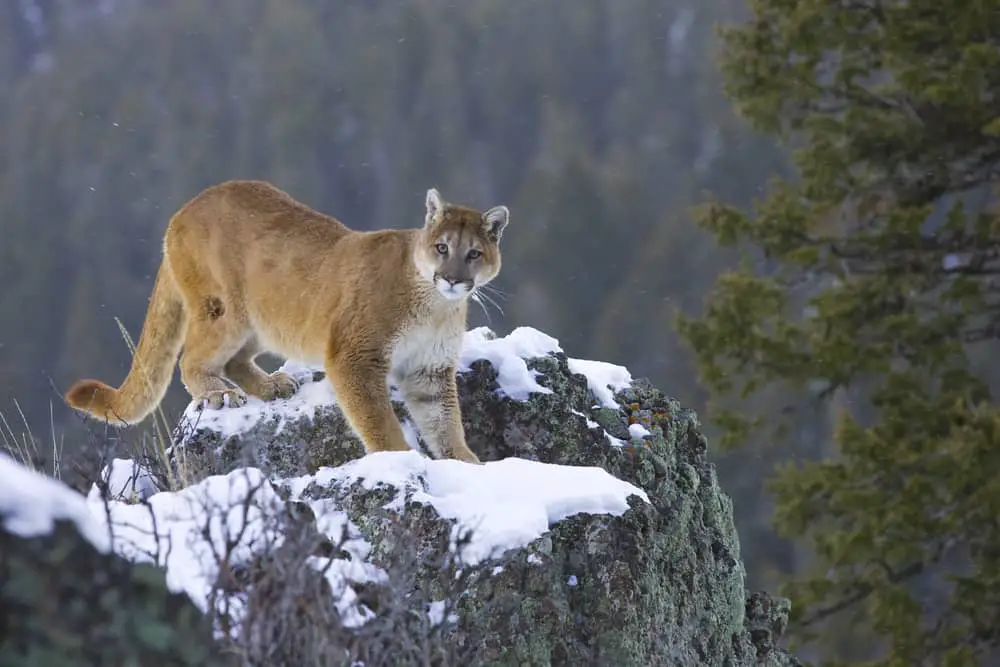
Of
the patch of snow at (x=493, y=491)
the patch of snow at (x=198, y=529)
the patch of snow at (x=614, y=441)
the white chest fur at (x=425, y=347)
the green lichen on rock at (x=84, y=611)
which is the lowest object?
the green lichen on rock at (x=84, y=611)

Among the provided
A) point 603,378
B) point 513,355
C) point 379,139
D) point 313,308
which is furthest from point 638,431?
point 379,139

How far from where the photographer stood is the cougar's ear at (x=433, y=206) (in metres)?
6.92

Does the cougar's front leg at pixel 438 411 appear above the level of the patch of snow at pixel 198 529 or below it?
above

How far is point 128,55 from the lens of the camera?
97.9m

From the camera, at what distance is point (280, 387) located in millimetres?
6805

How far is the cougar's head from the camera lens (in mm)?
6551

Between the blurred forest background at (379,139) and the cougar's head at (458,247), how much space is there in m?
53.9

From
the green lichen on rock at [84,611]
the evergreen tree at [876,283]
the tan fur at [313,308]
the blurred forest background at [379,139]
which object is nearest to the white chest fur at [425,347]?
the tan fur at [313,308]

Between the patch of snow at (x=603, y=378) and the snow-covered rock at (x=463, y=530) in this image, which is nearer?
the snow-covered rock at (x=463, y=530)

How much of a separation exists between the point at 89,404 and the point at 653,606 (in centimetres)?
342

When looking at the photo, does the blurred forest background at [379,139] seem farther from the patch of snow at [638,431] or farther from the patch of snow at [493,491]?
the patch of snow at [493,491]

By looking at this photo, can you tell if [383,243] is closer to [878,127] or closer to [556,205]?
[878,127]

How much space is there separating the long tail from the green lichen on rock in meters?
3.79

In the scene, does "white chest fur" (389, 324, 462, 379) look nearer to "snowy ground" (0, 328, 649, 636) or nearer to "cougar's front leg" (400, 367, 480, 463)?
"cougar's front leg" (400, 367, 480, 463)
